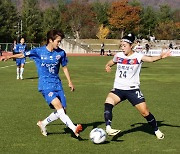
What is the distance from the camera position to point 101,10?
13438 centimetres

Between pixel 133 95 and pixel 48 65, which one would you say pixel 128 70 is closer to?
pixel 133 95

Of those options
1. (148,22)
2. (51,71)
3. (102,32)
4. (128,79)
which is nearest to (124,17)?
(102,32)

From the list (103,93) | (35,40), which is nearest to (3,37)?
(35,40)

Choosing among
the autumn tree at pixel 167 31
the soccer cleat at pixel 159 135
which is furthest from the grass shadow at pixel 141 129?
the autumn tree at pixel 167 31

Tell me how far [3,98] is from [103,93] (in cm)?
393

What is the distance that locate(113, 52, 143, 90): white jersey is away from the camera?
8812mm

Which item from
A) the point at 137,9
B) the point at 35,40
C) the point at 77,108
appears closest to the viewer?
the point at 77,108

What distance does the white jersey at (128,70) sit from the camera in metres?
8.81

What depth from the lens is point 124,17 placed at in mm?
124312

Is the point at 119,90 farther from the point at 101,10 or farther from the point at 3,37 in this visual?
the point at 101,10

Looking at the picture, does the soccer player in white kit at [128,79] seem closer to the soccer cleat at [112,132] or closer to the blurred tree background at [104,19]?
the soccer cleat at [112,132]

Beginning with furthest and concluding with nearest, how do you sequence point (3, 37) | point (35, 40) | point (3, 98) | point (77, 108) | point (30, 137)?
point (35, 40) → point (3, 37) → point (3, 98) → point (77, 108) → point (30, 137)

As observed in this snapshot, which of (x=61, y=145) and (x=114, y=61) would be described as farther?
(x=114, y=61)

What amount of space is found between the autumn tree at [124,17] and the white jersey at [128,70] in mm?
115333
